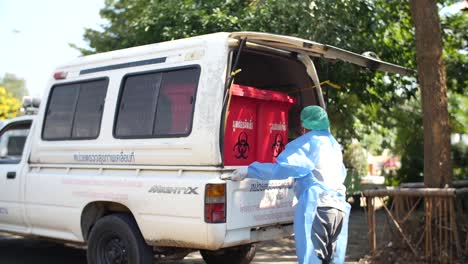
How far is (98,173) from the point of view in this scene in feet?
17.3

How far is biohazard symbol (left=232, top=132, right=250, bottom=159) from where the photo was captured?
4988 mm

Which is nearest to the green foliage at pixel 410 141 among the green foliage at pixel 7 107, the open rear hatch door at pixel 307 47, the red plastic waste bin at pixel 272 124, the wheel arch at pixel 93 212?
the open rear hatch door at pixel 307 47

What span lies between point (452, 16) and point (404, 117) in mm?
4156

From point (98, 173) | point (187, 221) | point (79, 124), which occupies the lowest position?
point (187, 221)

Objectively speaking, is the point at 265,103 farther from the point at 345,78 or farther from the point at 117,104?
the point at 345,78

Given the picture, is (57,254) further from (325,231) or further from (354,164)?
(354,164)

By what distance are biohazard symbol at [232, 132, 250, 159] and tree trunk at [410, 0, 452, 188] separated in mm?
2407

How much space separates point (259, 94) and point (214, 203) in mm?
→ 1243

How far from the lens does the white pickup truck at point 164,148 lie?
4.55m

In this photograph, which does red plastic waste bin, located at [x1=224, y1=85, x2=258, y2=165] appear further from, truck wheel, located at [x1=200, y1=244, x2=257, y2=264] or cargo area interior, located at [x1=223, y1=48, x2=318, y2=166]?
truck wheel, located at [x1=200, y1=244, x2=257, y2=264]

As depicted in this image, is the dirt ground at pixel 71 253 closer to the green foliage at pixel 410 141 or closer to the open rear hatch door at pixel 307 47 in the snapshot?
the open rear hatch door at pixel 307 47

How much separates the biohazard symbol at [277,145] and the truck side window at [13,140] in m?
3.16

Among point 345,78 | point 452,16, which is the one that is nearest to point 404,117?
point 452,16

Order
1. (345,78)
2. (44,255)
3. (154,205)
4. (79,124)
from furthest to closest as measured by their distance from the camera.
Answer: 1. (345,78)
2. (44,255)
3. (79,124)
4. (154,205)
